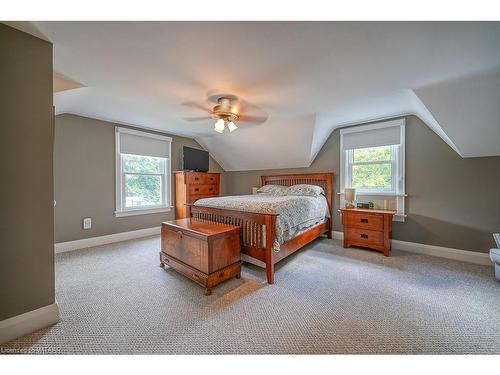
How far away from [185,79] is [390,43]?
1866 mm

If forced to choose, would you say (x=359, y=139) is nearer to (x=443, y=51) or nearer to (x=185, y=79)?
(x=443, y=51)

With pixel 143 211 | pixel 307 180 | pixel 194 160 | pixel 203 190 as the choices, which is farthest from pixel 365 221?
pixel 143 211

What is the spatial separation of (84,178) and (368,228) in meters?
4.74

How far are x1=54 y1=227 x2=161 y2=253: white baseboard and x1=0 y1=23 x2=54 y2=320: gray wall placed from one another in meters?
2.10

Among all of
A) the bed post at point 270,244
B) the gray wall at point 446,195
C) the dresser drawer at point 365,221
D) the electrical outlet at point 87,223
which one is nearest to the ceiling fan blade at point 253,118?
the bed post at point 270,244

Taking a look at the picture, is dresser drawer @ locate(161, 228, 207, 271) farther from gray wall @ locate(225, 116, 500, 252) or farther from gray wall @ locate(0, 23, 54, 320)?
gray wall @ locate(225, 116, 500, 252)

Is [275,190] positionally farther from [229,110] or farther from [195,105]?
[195,105]

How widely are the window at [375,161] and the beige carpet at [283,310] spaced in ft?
3.92

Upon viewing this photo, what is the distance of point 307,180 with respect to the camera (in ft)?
14.0

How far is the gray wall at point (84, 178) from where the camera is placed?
3.18 meters

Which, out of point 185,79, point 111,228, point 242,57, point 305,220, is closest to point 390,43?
point 242,57

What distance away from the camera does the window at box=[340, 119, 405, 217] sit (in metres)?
3.29

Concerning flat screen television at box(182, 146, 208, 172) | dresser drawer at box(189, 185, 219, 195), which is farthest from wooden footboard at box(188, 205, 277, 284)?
flat screen television at box(182, 146, 208, 172)

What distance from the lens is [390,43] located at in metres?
1.56
